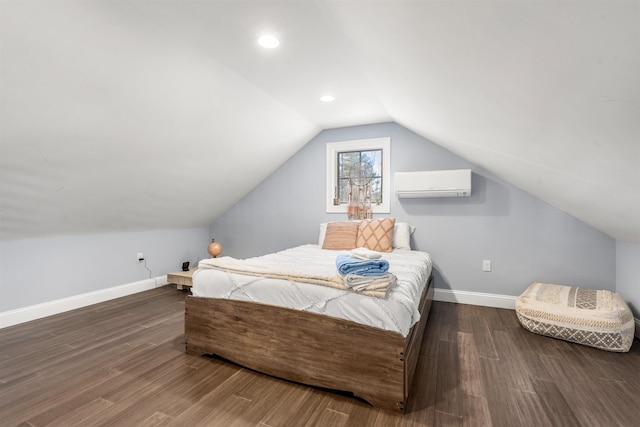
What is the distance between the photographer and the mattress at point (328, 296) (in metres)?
1.77

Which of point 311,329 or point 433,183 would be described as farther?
point 433,183

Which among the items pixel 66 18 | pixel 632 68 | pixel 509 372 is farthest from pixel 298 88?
pixel 509 372

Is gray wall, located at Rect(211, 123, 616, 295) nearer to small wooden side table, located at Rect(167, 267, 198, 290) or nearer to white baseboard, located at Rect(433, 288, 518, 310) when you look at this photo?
white baseboard, located at Rect(433, 288, 518, 310)

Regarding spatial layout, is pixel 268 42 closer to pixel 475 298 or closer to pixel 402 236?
pixel 402 236

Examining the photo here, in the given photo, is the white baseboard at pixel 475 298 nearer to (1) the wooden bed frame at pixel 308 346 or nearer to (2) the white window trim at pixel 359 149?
(2) the white window trim at pixel 359 149

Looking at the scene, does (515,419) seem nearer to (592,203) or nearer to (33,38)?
(592,203)

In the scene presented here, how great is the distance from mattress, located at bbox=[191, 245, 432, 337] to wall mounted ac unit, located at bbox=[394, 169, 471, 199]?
123cm

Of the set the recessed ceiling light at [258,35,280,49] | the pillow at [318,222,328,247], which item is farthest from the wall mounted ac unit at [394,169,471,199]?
the recessed ceiling light at [258,35,280,49]

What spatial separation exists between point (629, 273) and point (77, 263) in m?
5.55

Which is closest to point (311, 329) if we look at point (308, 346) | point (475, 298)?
point (308, 346)

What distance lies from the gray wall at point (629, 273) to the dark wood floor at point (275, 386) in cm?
49

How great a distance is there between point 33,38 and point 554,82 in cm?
248

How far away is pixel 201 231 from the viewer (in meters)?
5.20

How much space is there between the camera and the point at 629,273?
284cm
